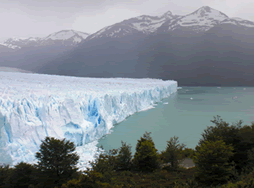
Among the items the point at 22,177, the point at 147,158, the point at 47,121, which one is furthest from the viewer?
the point at 47,121

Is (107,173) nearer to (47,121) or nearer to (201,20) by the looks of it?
(47,121)

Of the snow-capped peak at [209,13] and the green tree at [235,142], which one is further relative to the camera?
the snow-capped peak at [209,13]

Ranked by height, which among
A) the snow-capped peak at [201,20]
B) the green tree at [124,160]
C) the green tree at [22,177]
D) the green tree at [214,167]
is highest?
the snow-capped peak at [201,20]

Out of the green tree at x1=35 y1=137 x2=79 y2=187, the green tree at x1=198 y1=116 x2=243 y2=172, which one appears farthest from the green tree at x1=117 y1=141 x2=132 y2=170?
the green tree at x1=198 y1=116 x2=243 y2=172

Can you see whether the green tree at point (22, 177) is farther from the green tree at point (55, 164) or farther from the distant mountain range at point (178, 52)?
the distant mountain range at point (178, 52)

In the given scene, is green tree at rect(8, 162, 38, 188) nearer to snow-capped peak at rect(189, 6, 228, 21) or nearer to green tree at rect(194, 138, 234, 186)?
green tree at rect(194, 138, 234, 186)

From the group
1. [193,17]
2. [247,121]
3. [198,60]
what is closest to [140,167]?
[247,121]

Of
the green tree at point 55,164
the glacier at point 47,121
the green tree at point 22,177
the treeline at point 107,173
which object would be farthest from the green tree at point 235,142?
the green tree at point 22,177

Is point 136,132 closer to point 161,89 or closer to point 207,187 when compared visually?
point 207,187

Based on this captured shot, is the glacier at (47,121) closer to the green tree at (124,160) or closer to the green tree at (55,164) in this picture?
→ the green tree at (124,160)

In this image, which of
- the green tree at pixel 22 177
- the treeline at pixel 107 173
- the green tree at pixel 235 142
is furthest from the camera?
the green tree at pixel 235 142

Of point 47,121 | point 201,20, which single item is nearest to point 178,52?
point 201,20

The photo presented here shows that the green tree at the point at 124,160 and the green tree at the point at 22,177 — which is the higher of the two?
the green tree at the point at 22,177

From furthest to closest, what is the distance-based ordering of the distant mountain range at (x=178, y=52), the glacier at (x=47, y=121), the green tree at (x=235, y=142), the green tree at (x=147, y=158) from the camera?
the distant mountain range at (x=178, y=52) < the glacier at (x=47, y=121) < the green tree at (x=147, y=158) < the green tree at (x=235, y=142)
